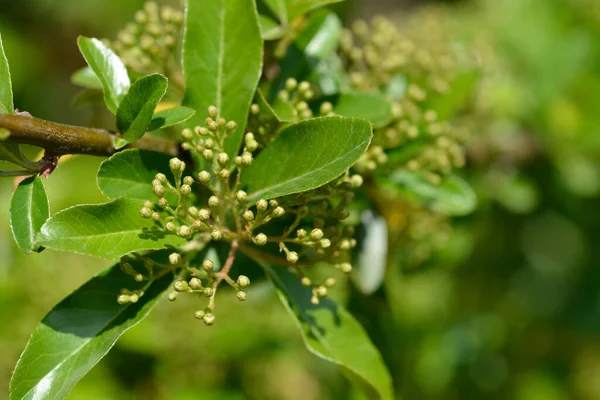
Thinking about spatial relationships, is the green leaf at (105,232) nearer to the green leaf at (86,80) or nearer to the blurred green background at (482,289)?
the green leaf at (86,80)

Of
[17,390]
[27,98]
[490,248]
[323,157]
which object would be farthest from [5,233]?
[27,98]

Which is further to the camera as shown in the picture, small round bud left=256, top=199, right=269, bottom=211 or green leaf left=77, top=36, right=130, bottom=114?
green leaf left=77, top=36, right=130, bottom=114

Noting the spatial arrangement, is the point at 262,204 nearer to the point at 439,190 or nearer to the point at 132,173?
the point at 132,173

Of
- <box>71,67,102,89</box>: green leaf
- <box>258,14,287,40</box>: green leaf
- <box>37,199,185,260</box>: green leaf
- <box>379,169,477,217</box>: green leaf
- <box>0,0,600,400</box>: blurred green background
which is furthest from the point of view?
<box>0,0,600,400</box>: blurred green background

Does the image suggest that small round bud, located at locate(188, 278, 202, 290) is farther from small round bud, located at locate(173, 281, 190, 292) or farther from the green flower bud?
the green flower bud

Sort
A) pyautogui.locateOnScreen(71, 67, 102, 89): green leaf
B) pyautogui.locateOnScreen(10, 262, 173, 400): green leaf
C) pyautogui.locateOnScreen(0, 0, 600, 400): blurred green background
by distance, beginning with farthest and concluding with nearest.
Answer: pyautogui.locateOnScreen(0, 0, 600, 400): blurred green background → pyautogui.locateOnScreen(71, 67, 102, 89): green leaf → pyautogui.locateOnScreen(10, 262, 173, 400): green leaf

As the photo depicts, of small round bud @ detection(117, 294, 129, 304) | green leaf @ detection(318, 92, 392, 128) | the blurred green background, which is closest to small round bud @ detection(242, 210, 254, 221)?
small round bud @ detection(117, 294, 129, 304)

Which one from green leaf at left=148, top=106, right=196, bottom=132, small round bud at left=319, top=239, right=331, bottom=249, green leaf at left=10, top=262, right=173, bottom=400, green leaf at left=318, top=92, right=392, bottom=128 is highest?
green leaf at left=148, top=106, right=196, bottom=132
